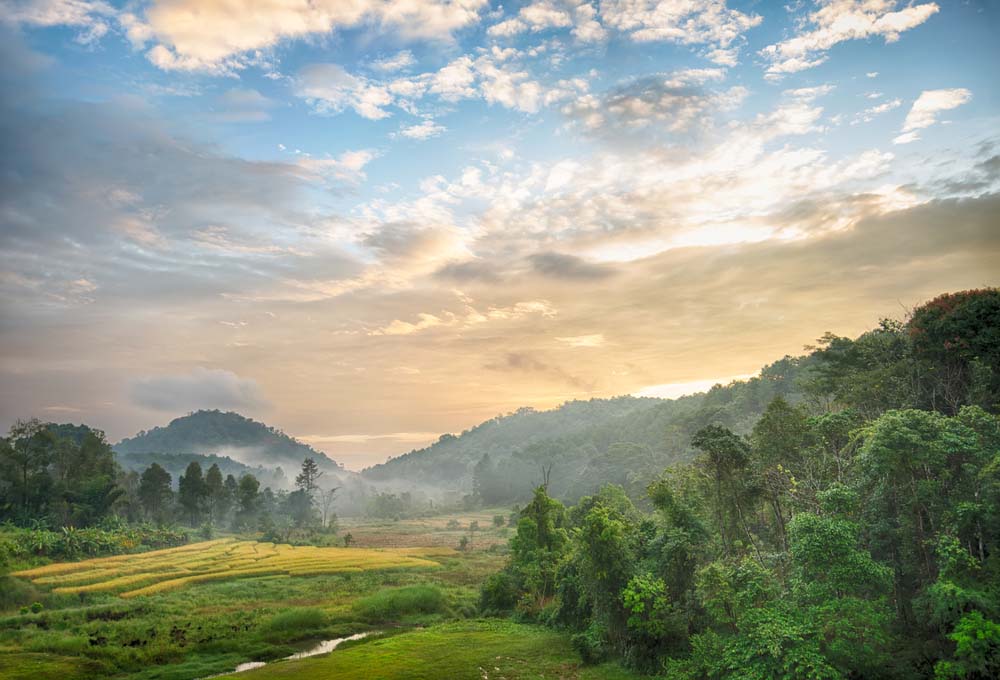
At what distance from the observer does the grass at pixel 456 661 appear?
22.3 metres

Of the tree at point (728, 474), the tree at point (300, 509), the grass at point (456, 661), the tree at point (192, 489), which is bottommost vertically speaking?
the tree at point (300, 509)

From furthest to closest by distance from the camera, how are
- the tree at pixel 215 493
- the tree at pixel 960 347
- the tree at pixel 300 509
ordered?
1. the tree at pixel 300 509
2. the tree at pixel 215 493
3. the tree at pixel 960 347

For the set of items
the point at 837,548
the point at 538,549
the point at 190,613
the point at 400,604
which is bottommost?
the point at 400,604

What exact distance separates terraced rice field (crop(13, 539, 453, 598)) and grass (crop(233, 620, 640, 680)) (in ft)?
95.1

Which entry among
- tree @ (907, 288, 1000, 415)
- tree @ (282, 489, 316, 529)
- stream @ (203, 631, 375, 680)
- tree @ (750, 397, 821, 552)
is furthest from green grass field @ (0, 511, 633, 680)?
tree @ (282, 489, 316, 529)

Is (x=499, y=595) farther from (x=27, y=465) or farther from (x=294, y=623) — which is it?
(x=27, y=465)

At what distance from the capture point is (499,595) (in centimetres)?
3838

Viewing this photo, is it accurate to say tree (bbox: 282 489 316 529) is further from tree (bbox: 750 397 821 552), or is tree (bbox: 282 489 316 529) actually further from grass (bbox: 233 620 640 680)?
tree (bbox: 750 397 821 552)

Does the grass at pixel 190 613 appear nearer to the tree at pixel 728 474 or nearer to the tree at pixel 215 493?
the tree at pixel 728 474

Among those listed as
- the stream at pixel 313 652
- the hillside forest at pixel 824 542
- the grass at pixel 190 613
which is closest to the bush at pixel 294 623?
the grass at pixel 190 613

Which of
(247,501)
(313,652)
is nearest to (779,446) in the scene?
(313,652)

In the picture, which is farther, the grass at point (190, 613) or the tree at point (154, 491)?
the tree at point (154, 491)

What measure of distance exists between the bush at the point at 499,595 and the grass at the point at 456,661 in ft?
24.1

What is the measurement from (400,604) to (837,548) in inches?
1326
